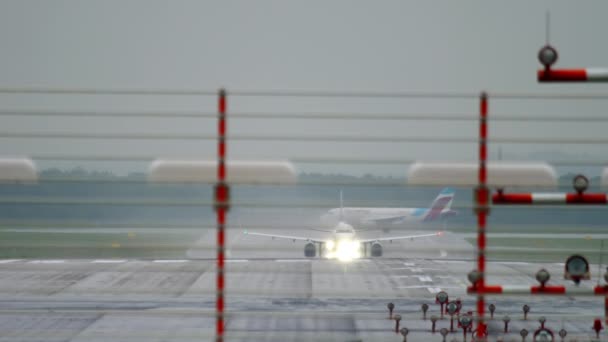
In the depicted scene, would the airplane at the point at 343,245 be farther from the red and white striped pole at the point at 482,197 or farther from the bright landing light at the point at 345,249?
the red and white striped pole at the point at 482,197

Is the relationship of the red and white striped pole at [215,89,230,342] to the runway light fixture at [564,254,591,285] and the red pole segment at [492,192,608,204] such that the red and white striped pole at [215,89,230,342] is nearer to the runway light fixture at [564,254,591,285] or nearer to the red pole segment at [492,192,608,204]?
the red pole segment at [492,192,608,204]

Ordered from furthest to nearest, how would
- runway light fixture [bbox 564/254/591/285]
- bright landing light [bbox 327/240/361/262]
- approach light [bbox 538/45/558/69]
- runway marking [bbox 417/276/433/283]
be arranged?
bright landing light [bbox 327/240/361/262], runway marking [bbox 417/276/433/283], runway light fixture [bbox 564/254/591/285], approach light [bbox 538/45/558/69]

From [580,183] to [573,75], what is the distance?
475 millimetres

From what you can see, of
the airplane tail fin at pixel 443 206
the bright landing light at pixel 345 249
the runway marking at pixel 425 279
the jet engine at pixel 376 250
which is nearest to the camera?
the airplane tail fin at pixel 443 206

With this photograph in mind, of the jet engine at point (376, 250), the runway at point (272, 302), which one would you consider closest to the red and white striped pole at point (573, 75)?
the runway at point (272, 302)

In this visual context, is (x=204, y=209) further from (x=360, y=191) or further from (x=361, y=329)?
(x=361, y=329)

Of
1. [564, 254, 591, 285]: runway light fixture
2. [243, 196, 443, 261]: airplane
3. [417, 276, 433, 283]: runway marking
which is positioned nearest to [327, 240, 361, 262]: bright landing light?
[243, 196, 443, 261]: airplane

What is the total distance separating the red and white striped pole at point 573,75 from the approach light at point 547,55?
2.1 inches

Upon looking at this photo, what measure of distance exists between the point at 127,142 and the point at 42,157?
0.48m

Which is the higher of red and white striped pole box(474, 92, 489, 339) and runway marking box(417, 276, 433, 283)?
red and white striped pole box(474, 92, 489, 339)

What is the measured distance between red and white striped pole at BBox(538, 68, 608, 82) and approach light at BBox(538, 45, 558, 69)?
0.05 meters

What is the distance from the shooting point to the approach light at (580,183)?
3391 mm

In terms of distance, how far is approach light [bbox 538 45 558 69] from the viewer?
3176 mm

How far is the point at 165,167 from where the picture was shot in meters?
3.48
